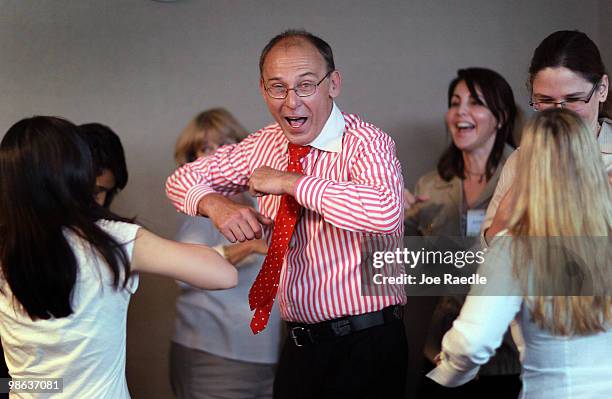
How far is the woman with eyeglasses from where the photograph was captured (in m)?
2.21

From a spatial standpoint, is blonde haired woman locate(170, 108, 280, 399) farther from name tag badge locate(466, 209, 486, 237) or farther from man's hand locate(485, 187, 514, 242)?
man's hand locate(485, 187, 514, 242)

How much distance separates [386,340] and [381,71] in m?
1.84

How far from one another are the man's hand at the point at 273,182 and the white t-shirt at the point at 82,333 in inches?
14.9

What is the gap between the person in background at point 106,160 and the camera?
322cm

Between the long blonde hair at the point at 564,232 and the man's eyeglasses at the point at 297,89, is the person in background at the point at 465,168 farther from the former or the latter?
the long blonde hair at the point at 564,232

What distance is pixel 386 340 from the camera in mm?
2244

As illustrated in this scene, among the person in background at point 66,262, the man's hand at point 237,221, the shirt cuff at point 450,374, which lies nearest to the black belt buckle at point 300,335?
the man's hand at point 237,221

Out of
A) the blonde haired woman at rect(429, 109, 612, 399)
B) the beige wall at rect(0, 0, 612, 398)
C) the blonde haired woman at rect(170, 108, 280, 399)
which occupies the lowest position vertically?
the blonde haired woman at rect(170, 108, 280, 399)

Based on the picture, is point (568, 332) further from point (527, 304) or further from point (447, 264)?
point (447, 264)

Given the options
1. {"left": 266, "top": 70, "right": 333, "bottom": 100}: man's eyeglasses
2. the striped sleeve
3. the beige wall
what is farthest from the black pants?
the beige wall

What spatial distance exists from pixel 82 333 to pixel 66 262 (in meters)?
0.17

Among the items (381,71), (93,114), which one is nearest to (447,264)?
(381,71)

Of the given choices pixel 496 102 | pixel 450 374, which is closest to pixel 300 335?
pixel 450 374

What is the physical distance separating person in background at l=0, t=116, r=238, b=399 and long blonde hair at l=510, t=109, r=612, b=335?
0.70m
